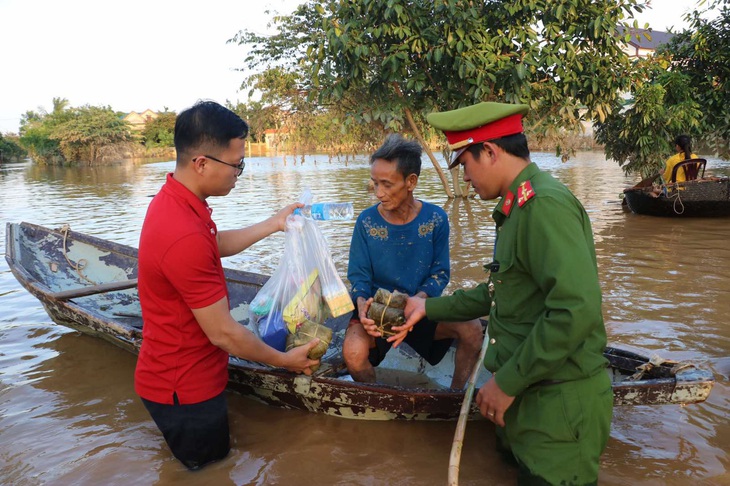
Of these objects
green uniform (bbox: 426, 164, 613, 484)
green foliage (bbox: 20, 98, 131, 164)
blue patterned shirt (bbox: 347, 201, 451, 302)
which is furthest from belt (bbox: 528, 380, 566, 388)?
green foliage (bbox: 20, 98, 131, 164)

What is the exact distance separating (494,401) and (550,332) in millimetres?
406

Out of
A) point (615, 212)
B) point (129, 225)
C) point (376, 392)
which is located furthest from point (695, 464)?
point (129, 225)

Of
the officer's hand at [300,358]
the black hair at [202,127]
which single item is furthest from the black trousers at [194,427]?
the black hair at [202,127]

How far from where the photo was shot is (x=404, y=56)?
28.6ft

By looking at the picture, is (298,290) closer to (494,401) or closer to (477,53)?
(494,401)

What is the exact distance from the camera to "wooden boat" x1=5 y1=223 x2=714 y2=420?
2.48 meters

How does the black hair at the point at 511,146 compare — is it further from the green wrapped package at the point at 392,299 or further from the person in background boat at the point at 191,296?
the person in background boat at the point at 191,296

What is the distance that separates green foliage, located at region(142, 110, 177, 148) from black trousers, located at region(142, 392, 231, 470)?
5654cm

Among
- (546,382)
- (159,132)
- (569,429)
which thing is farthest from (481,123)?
(159,132)

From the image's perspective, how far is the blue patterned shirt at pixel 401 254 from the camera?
316 centimetres

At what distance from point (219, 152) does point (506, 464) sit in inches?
85.6

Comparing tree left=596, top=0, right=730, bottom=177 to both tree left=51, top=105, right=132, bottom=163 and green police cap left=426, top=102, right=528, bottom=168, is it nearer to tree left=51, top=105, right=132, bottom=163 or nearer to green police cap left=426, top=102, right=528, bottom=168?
green police cap left=426, top=102, right=528, bottom=168

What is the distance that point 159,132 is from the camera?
5728 cm

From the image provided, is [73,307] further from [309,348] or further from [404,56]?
[404,56]
